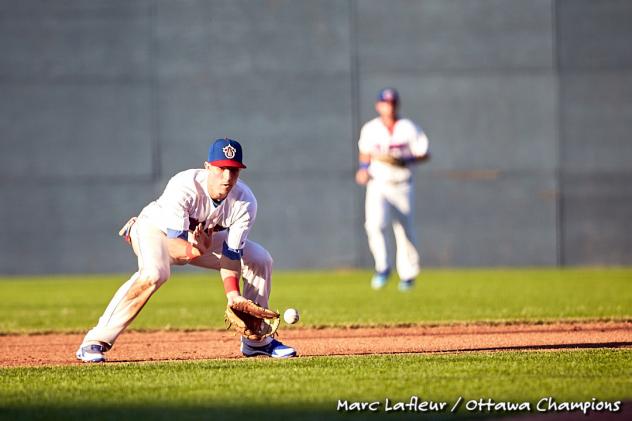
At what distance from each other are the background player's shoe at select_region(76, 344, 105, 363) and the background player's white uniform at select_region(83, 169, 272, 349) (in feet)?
0.13

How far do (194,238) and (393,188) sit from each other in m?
5.63

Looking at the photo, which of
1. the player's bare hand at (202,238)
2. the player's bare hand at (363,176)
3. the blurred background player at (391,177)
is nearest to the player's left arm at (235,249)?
the player's bare hand at (202,238)

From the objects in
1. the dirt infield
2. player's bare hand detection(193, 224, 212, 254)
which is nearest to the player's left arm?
player's bare hand detection(193, 224, 212, 254)

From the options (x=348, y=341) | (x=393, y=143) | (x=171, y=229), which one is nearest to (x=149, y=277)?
(x=171, y=229)

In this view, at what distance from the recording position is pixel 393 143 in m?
11.5

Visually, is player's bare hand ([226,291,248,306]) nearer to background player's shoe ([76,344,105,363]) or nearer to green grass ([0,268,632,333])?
background player's shoe ([76,344,105,363])

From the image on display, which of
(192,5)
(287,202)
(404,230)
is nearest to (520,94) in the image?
(287,202)

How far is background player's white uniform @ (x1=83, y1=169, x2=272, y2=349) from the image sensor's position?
6113mm

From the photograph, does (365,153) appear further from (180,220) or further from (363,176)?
(180,220)

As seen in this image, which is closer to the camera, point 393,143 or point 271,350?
point 271,350

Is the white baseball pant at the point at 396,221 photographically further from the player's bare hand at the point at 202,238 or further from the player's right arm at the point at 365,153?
Answer: the player's bare hand at the point at 202,238

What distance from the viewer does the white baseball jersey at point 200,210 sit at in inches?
239

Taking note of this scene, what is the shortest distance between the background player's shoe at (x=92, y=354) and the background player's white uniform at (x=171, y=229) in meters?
0.04

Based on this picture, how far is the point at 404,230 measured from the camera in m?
11.7
